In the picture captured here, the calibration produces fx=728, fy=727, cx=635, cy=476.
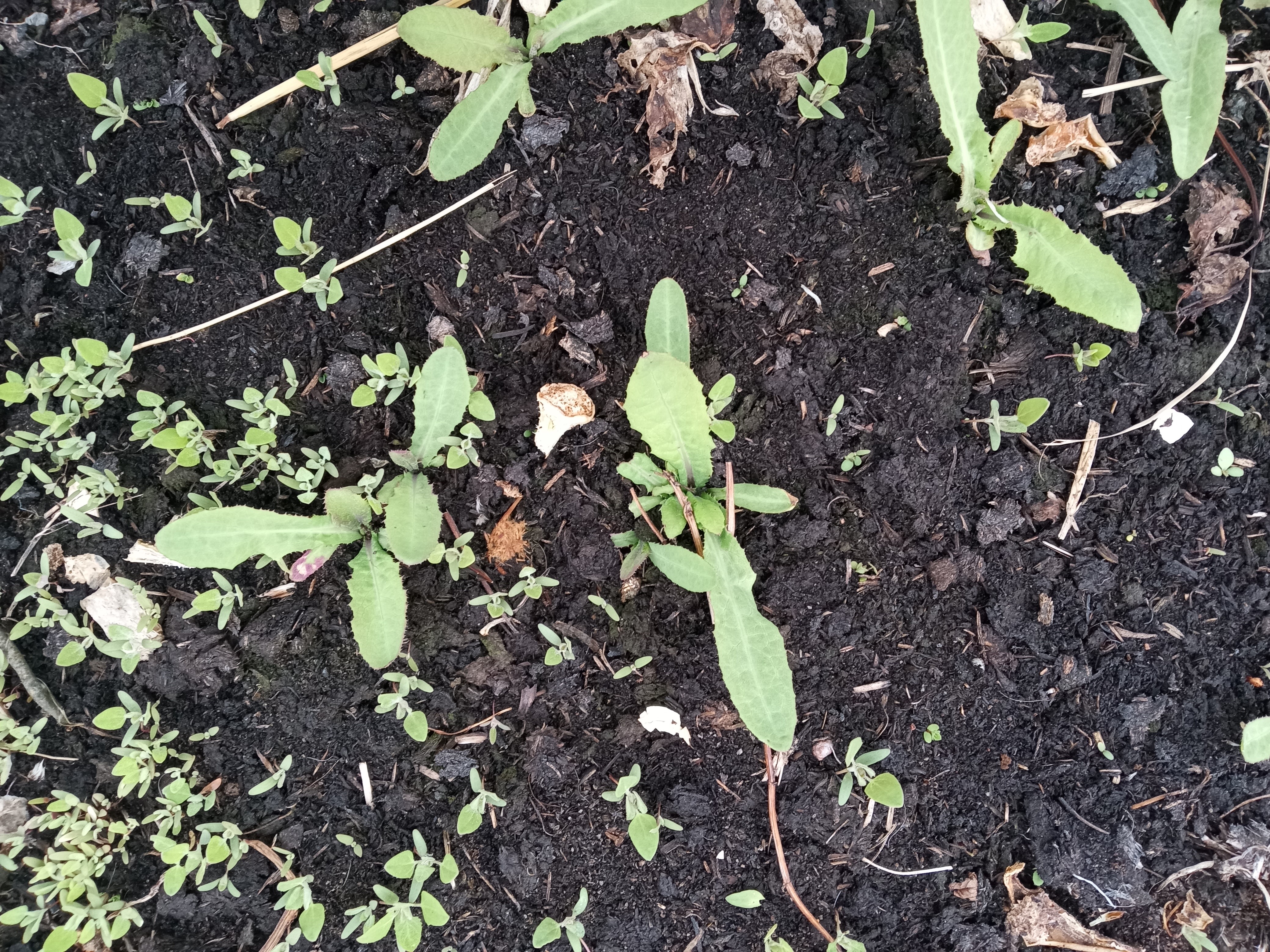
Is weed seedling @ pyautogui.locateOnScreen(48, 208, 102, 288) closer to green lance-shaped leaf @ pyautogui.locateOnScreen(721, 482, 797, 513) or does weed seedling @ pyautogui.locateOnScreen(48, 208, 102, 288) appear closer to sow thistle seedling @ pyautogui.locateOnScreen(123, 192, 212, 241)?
sow thistle seedling @ pyautogui.locateOnScreen(123, 192, 212, 241)

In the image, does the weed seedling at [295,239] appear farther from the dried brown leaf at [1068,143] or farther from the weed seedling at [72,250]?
the dried brown leaf at [1068,143]

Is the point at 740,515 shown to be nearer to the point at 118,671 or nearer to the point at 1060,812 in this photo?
the point at 1060,812

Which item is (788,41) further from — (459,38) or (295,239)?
(295,239)

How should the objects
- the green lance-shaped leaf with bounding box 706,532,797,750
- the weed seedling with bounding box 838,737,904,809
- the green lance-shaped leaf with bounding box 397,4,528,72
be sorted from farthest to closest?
the weed seedling with bounding box 838,737,904,809 → the green lance-shaped leaf with bounding box 706,532,797,750 → the green lance-shaped leaf with bounding box 397,4,528,72

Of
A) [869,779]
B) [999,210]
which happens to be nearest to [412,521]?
[869,779]

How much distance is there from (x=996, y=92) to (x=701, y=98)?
71 centimetres

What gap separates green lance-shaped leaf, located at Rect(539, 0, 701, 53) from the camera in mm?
1574

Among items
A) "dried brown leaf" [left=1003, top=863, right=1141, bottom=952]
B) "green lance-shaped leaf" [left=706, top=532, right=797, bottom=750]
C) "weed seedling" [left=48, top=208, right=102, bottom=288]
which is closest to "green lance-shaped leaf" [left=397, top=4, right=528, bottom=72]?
"weed seedling" [left=48, top=208, right=102, bottom=288]

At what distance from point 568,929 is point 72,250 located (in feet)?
6.51

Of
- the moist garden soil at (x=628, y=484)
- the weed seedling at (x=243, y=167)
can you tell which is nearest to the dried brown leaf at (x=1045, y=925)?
the moist garden soil at (x=628, y=484)

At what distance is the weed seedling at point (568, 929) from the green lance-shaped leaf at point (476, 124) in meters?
1.74

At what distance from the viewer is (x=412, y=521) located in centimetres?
163

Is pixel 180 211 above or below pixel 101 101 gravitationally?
below

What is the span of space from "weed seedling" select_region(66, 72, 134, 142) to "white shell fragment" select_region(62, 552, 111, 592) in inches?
39.2
